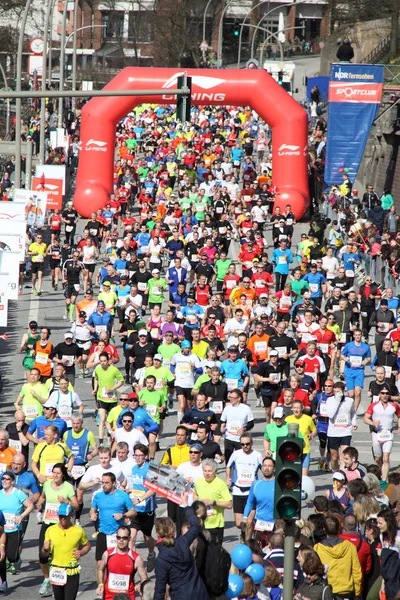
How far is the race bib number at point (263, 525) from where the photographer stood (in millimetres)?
12801

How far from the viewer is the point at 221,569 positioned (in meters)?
10.4

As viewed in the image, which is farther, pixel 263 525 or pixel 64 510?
pixel 263 525

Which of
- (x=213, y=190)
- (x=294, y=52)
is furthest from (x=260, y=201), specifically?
(x=294, y=52)

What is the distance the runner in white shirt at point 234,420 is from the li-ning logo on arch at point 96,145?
21.2m

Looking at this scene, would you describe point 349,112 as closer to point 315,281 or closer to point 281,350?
point 315,281

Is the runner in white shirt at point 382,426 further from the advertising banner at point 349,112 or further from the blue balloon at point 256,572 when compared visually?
the advertising banner at point 349,112

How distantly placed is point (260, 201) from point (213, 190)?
109 inches

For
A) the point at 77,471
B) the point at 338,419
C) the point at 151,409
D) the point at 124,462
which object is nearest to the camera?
the point at 124,462

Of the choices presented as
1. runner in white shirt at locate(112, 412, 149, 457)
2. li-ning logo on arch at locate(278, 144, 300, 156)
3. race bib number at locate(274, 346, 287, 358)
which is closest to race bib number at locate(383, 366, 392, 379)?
race bib number at locate(274, 346, 287, 358)

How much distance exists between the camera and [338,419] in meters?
16.4

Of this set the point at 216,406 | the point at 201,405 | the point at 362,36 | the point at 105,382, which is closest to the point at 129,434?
the point at 201,405

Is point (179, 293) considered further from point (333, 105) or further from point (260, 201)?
point (333, 105)

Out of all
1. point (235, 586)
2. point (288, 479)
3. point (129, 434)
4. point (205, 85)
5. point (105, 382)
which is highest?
point (205, 85)

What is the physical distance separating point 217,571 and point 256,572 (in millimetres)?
399
